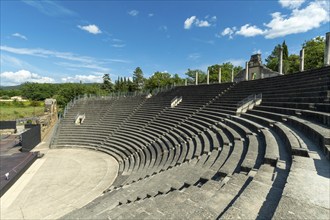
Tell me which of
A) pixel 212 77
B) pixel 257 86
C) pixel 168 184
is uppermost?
pixel 212 77

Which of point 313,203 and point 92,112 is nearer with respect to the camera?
point 313,203

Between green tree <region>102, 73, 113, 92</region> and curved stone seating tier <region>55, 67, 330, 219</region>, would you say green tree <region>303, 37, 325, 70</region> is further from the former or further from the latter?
green tree <region>102, 73, 113, 92</region>

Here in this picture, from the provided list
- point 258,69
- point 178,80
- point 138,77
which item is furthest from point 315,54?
point 138,77

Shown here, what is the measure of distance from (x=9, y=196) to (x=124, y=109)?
1823 cm

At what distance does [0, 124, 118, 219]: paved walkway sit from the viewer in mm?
9445

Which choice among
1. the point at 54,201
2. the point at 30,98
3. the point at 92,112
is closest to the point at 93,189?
the point at 54,201

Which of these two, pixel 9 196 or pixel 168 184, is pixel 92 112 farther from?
pixel 168 184

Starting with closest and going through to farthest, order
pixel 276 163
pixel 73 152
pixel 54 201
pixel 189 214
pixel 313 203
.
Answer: pixel 313 203, pixel 189 214, pixel 276 163, pixel 54 201, pixel 73 152

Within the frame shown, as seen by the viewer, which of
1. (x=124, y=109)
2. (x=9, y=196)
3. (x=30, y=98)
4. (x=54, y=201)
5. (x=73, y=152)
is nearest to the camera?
(x=54, y=201)

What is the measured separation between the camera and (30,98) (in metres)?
94.3

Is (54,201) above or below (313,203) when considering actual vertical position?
below

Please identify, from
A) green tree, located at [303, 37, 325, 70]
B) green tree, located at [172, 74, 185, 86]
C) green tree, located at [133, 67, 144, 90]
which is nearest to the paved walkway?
green tree, located at [303, 37, 325, 70]

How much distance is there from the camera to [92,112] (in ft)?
97.8

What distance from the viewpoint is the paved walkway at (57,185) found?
9445 millimetres
